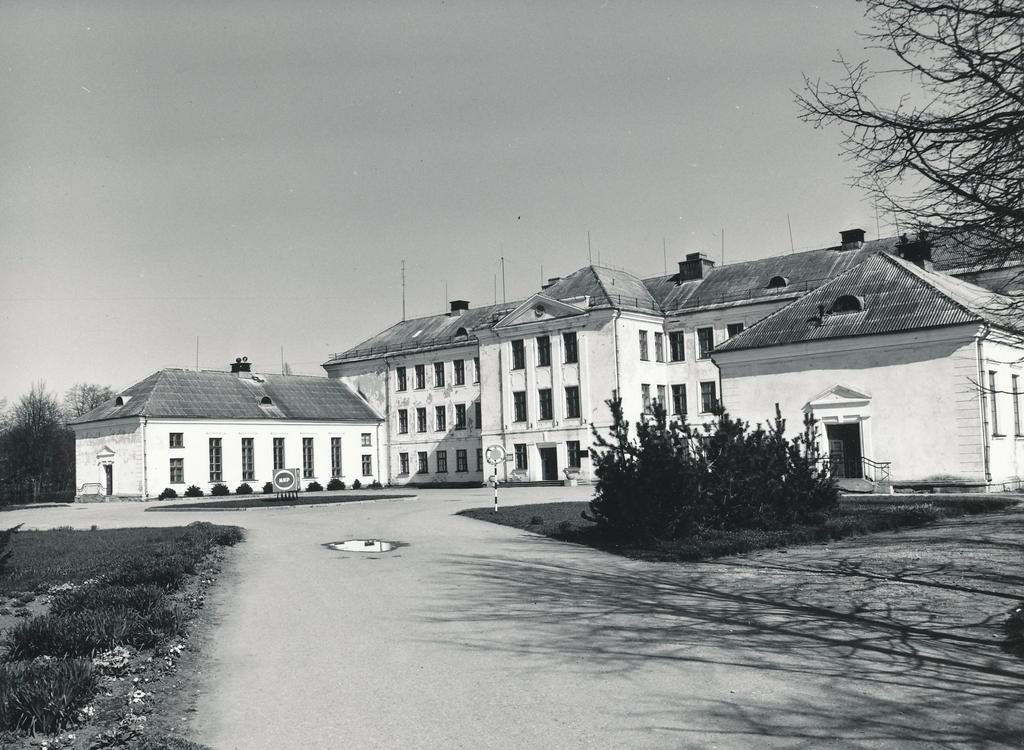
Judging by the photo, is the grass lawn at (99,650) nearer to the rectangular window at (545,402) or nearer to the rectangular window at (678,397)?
the rectangular window at (545,402)

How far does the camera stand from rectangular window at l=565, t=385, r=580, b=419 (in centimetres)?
4673

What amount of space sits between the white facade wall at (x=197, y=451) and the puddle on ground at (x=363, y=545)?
3342 cm

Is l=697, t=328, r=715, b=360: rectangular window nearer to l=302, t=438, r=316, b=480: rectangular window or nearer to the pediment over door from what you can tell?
the pediment over door

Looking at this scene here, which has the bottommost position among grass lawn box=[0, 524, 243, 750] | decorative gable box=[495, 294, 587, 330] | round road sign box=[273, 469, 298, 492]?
grass lawn box=[0, 524, 243, 750]

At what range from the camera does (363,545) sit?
1770 centimetres

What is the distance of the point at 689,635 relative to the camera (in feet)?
28.2

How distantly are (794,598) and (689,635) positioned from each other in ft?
8.44

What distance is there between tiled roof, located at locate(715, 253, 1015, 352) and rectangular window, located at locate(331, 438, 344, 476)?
30287mm

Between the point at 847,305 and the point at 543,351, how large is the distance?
19196 millimetres

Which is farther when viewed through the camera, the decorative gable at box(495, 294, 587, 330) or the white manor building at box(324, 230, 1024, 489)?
the decorative gable at box(495, 294, 587, 330)

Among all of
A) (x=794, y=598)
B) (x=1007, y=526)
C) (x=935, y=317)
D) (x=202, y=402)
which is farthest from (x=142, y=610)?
(x=202, y=402)

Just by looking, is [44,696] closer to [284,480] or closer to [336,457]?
[284,480]

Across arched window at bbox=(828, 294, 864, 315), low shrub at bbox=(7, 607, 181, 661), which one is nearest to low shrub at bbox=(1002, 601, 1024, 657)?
low shrub at bbox=(7, 607, 181, 661)

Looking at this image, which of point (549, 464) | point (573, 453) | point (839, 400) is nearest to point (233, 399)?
point (549, 464)
